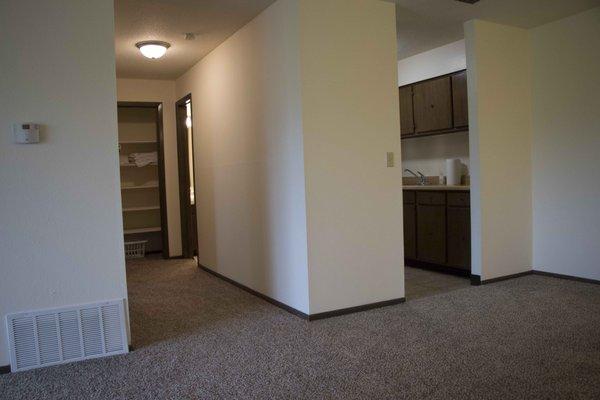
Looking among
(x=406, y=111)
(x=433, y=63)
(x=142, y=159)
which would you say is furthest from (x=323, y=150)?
(x=142, y=159)

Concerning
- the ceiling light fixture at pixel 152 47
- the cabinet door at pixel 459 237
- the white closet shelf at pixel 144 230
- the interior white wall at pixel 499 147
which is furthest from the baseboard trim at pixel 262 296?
the ceiling light fixture at pixel 152 47

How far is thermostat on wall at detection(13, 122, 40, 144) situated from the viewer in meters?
2.84

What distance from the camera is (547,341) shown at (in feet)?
9.86

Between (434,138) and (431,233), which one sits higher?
(434,138)

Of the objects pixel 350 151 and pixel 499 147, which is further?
pixel 499 147

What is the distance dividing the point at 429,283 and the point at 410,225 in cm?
91

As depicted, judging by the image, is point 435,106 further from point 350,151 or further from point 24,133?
point 24,133

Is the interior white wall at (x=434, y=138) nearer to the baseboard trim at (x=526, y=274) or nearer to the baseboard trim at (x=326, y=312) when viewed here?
the baseboard trim at (x=526, y=274)

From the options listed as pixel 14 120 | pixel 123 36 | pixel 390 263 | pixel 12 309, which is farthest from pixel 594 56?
pixel 12 309

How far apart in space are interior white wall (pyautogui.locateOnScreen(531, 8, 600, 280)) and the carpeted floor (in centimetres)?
58

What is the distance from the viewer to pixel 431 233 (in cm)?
511

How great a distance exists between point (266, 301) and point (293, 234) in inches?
30.9

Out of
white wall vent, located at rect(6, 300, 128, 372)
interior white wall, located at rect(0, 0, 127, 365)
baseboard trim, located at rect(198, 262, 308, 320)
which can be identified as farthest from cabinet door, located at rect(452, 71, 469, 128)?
white wall vent, located at rect(6, 300, 128, 372)

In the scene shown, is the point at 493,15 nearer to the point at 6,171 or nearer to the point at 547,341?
the point at 547,341
